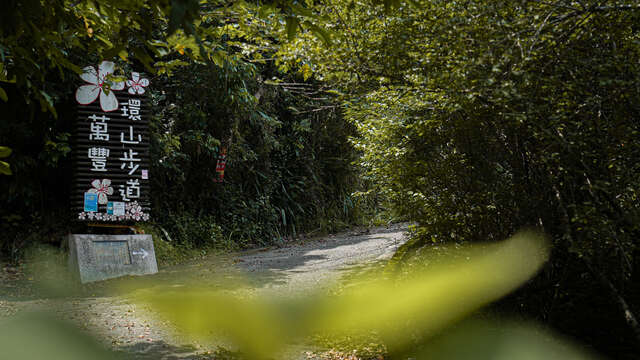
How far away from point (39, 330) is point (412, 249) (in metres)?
3.56

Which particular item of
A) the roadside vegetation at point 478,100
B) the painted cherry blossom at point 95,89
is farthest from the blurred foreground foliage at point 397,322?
the painted cherry blossom at point 95,89

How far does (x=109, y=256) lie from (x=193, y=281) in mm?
1195

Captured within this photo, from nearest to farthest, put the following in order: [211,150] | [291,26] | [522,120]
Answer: [291,26] < [522,120] < [211,150]

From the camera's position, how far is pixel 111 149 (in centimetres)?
732

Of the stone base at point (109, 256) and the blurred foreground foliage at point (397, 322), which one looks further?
the stone base at point (109, 256)

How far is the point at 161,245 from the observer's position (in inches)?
356

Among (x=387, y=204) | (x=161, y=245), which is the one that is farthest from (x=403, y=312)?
(x=161, y=245)

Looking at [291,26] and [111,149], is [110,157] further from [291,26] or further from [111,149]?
[291,26]

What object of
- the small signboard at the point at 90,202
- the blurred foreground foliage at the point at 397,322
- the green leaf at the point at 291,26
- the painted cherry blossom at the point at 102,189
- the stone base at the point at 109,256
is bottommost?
the blurred foreground foliage at the point at 397,322

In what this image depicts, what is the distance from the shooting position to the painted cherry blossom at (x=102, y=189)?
23.4 ft

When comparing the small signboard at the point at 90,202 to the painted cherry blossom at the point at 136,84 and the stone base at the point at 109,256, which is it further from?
the painted cherry blossom at the point at 136,84

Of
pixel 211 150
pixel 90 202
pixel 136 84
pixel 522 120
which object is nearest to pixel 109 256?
pixel 90 202

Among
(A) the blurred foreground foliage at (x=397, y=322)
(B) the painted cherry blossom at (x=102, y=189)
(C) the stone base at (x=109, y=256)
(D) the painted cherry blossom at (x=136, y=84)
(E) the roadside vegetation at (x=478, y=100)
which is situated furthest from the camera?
(D) the painted cherry blossom at (x=136, y=84)

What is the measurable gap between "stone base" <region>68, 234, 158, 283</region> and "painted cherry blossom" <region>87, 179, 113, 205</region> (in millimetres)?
498
